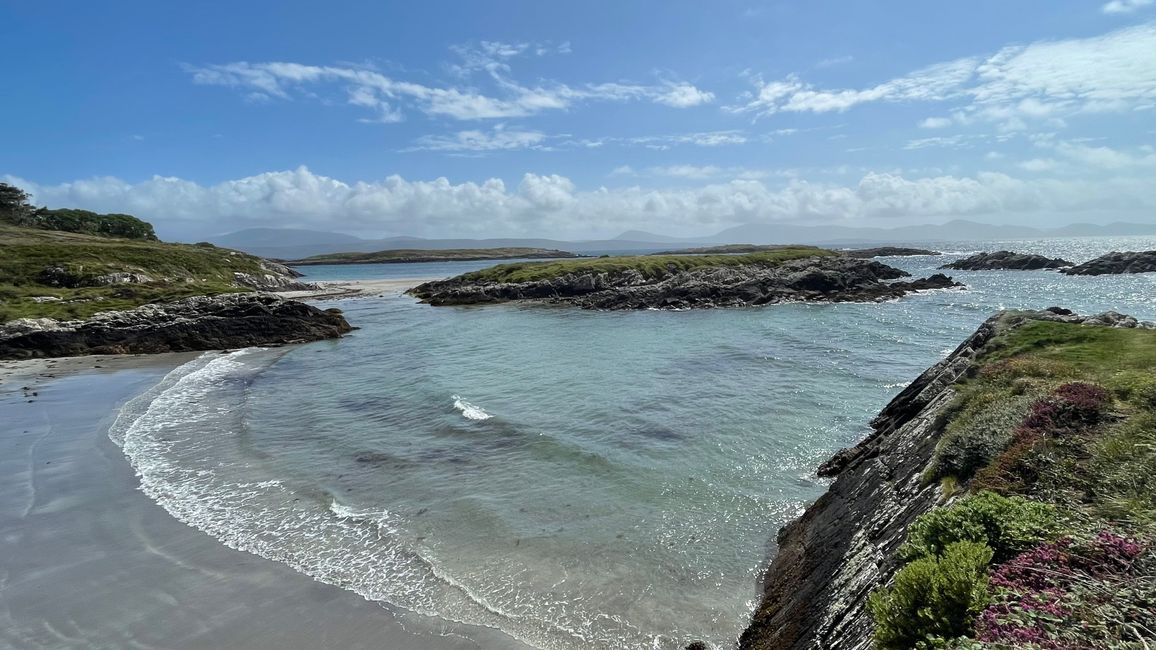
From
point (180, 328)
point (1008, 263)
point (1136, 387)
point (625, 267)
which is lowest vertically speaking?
point (180, 328)

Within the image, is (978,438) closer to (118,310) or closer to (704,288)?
(118,310)

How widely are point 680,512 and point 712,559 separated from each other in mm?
2226

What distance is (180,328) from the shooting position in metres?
47.8

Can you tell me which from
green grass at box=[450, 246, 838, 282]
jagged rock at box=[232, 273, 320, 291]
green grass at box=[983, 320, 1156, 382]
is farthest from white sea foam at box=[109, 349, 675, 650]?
jagged rock at box=[232, 273, 320, 291]

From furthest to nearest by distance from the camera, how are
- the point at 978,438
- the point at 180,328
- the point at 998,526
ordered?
the point at 180,328 < the point at 978,438 < the point at 998,526

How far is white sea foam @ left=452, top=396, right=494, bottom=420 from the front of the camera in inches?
925

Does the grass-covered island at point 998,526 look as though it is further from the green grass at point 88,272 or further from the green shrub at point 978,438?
the green grass at point 88,272

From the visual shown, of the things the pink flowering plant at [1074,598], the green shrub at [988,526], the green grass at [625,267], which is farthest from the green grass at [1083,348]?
the green grass at [625,267]

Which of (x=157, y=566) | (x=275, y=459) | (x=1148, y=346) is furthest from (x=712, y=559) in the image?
(x=275, y=459)

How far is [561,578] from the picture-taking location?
11.8 meters

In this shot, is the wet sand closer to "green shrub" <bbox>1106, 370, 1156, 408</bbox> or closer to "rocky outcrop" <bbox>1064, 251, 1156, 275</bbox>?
"green shrub" <bbox>1106, 370, 1156, 408</bbox>

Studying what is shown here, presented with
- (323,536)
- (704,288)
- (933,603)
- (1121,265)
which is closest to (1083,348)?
(933,603)

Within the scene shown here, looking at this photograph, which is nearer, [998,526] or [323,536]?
[998,526]

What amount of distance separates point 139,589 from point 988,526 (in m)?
15.8
